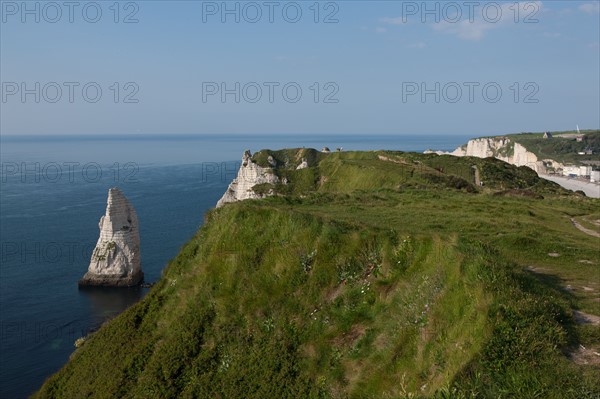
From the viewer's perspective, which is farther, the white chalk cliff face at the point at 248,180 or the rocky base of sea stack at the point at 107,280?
→ the white chalk cliff face at the point at 248,180

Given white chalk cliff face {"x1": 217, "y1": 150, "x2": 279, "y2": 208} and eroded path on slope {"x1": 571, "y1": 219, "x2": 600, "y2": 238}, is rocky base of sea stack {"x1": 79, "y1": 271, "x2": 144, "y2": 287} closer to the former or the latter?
white chalk cliff face {"x1": 217, "y1": 150, "x2": 279, "y2": 208}

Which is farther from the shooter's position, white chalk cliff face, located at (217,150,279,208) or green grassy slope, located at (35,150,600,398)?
white chalk cliff face, located at (217,150,279,208)

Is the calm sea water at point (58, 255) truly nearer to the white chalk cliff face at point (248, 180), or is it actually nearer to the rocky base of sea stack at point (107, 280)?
the rocky base of sea stack at point (107, 280)

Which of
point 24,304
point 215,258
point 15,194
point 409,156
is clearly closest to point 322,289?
point 215,258

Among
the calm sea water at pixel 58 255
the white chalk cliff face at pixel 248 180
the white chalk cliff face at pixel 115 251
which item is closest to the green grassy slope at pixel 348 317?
the calm sea water at pixel 58 255

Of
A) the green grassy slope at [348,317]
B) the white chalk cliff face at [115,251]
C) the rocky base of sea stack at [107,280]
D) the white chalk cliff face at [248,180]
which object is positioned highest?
the white chalk cliff face at [248,180]

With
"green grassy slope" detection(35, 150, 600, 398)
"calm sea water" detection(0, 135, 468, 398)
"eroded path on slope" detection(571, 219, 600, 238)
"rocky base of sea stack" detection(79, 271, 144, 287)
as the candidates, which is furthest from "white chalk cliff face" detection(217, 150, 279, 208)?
"green grassy slope" detection(35, 150, 600, 398)
